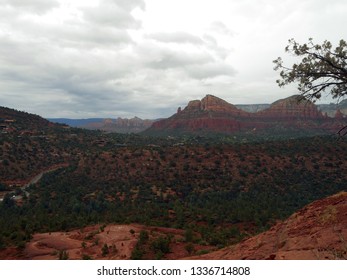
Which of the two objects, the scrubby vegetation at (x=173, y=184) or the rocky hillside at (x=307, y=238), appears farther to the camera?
the scrubby vegetation at (x=173, y=184)

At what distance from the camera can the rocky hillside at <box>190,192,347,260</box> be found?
9.55 metres

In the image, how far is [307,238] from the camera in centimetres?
1126

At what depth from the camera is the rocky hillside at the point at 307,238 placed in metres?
9.55

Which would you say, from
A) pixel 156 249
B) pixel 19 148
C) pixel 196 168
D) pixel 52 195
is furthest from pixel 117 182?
pixel 156 249

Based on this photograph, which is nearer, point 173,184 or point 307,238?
point 307,238

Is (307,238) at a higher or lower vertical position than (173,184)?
higher

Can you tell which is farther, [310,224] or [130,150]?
[130,150]

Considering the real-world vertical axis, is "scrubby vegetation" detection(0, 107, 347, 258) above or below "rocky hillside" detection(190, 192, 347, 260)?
below

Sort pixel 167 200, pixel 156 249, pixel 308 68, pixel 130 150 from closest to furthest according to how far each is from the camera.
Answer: pixel 308 68, pixel 156 249, pixel 167 200, pixel 130 150

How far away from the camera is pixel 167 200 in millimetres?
A: 52781

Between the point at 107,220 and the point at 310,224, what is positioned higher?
the point at 310,224

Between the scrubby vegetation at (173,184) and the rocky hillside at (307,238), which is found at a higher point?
the rocky hillside at (307,238)

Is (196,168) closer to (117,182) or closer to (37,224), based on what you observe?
(117,182)

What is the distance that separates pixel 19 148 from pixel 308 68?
88.0 meters
